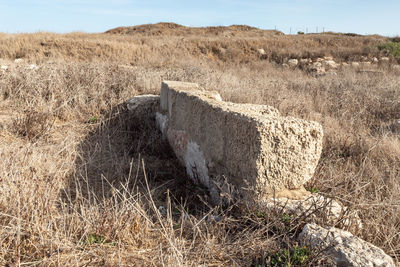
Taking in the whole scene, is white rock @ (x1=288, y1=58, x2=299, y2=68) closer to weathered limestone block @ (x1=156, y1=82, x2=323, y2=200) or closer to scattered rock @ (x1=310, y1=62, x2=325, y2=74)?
scattered rock @ (x1=310, y1=62, x2=325, y2=74)

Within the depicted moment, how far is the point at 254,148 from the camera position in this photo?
99.5 inches

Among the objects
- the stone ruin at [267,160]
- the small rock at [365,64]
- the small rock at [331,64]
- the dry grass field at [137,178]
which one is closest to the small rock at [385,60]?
the small rock at [365,64]

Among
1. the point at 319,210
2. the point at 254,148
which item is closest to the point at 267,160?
the point at 254,148

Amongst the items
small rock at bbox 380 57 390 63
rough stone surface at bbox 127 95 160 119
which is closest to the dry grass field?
rough stone surface at bbox 127 95 160 119

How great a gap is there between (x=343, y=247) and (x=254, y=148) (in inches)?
34.7

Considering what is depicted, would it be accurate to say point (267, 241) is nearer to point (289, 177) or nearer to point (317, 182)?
point (289, 177)

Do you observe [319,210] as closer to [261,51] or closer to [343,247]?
[343,247]

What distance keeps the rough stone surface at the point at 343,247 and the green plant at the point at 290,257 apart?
0.09 metres

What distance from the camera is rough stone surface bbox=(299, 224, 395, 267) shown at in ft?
6.35

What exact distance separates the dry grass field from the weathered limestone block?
0.23m

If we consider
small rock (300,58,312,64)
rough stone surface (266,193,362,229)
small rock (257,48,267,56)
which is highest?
small rock (257,48,267,56)

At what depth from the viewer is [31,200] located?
2.26 m

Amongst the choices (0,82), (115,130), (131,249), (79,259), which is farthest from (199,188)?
(0,82)

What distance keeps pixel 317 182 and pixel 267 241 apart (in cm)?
110
